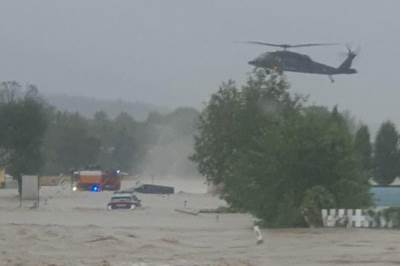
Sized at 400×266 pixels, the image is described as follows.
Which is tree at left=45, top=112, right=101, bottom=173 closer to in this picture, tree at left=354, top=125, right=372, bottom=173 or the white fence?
tree at left=354, top=125, right=372, bottom=173

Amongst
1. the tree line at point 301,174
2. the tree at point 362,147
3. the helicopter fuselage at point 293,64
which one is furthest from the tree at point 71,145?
the tree line at point 301,174

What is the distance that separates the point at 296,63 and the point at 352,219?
178 ft

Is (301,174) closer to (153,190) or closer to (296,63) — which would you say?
(296,63)

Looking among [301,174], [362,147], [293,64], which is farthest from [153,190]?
[301,174]

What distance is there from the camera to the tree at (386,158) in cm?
11522

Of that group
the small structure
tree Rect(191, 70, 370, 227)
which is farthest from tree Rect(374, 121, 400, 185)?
tree Rect(191, 70, 370, 227)

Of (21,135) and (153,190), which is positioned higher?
(21,135)

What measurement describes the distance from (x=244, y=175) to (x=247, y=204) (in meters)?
1.31

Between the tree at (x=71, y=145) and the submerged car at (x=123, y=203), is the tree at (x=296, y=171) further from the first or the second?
the tree at (x=71, y=145)

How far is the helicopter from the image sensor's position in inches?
3469

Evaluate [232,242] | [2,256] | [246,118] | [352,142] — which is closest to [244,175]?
[352,142]

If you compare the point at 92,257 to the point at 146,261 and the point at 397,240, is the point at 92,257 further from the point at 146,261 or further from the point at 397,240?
the point at 397,240

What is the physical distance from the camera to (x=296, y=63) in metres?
97.1

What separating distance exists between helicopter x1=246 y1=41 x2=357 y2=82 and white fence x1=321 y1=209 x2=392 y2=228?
42.3m
